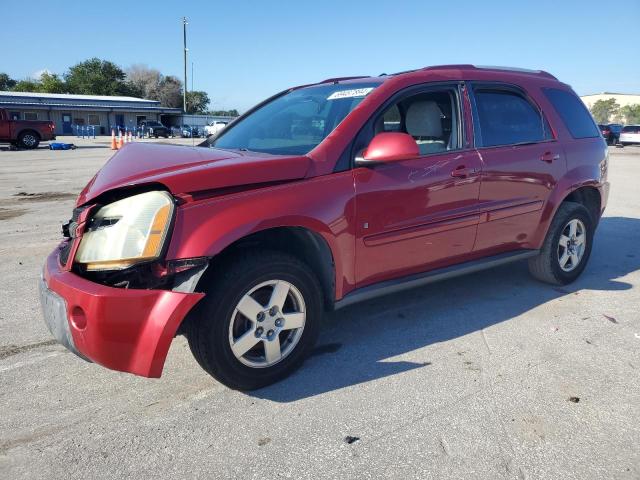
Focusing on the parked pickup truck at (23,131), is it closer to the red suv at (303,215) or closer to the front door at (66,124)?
Result: the red suv at (303,215)

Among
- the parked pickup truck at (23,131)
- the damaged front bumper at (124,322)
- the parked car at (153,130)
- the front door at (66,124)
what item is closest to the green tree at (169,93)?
the front door at (66,124)

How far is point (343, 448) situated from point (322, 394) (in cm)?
48

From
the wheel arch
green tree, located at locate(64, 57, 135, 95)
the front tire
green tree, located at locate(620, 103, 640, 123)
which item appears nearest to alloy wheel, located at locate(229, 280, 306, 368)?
the front tire

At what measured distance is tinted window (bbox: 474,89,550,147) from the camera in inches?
150

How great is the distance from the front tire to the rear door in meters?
1.61

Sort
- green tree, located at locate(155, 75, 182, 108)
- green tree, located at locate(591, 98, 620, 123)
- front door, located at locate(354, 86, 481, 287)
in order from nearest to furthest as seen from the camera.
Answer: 1. front door, located at locate(354, 86, 481, 287)
2. green tree, located at locate(155, 75, 182, 108)
3. green tree, located at locate(591, 98, 620, 123)

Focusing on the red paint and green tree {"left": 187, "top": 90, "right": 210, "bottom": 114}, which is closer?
the red paint

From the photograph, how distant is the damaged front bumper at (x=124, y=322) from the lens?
2.32 meters

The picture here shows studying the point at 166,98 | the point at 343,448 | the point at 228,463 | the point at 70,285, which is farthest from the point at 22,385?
the point at 166,98

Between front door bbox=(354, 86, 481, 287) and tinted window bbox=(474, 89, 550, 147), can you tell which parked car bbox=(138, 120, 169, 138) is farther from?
front door bbox=(354, 86, 481, 287)

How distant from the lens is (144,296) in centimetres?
235

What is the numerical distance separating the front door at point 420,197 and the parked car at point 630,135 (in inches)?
1494

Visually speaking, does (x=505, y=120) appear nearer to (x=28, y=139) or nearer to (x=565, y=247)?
(x=565, y=247)

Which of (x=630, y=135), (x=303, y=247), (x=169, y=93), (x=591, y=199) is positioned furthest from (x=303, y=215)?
(x=169, y=93)
